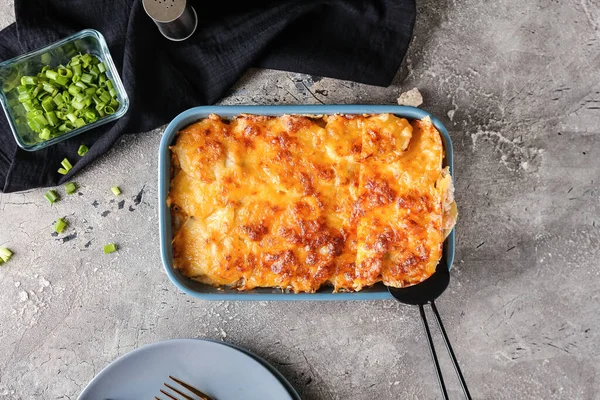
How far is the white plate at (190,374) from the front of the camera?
8.76ft

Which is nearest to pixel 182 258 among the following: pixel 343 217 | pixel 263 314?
pixel 263 314

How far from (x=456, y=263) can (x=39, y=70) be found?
7.85 ft

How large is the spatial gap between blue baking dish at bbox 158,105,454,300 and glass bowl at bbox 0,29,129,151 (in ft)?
1.37

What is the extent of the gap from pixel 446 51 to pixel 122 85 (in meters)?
1.68

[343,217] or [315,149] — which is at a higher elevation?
[315,149]

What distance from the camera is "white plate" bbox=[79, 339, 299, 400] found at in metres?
2.67

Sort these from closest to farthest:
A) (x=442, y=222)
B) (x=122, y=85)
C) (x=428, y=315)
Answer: (x=442, y=222)
(x=122, y=85)
(x=428, y=315)

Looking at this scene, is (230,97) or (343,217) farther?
(230,97)

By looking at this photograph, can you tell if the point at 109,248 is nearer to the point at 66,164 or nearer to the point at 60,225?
the point at 60,225

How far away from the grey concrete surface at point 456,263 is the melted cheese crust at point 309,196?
1.42ft

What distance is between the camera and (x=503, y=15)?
9.13 ft

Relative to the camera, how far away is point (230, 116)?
8.26 ft

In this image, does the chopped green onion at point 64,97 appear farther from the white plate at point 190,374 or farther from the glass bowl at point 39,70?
the white plate at point 190,374

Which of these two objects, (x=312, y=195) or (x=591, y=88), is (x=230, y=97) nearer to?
(x=312, y=195)
